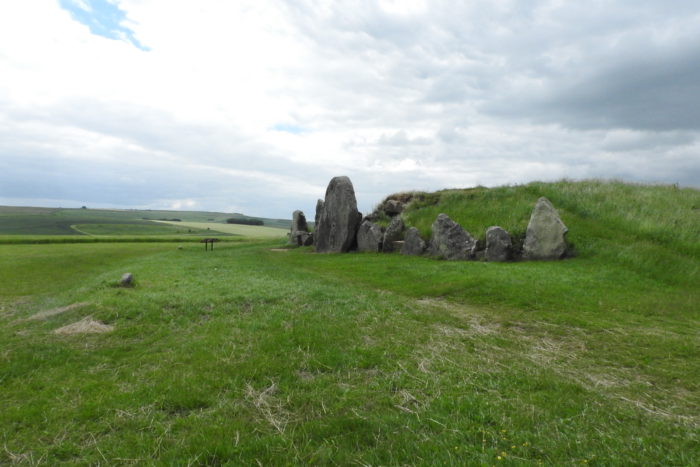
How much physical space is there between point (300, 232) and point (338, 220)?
28.2ft

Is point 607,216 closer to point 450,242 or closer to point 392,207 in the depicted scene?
point 450,242

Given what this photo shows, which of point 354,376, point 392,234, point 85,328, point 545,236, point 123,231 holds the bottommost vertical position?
point 123,231

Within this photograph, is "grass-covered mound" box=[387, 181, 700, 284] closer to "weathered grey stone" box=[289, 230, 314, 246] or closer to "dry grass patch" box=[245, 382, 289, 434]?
"weathered grey stone" box=[289, 230, 314, 246]

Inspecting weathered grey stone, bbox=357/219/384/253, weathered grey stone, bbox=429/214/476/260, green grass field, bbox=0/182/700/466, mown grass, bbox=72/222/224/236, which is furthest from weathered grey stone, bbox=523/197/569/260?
mown grass, bbox=72/222/224/236

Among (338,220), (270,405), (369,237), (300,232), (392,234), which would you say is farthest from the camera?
(300,232)

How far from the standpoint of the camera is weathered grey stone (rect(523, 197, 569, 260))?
20.0m

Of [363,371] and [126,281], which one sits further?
[126,281]

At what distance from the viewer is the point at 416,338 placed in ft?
Result: 29.4

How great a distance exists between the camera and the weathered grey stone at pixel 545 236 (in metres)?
20.0

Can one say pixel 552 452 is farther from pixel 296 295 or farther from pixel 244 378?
pixel 296 295

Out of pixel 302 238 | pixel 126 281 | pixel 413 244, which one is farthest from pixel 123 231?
pixel 126 281

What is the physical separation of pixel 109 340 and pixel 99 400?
371cm

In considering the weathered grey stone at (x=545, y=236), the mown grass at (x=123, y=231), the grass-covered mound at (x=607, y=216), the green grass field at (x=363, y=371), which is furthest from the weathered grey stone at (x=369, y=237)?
the mown grass at (x=123, y=231)

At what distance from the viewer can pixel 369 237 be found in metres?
28.3
